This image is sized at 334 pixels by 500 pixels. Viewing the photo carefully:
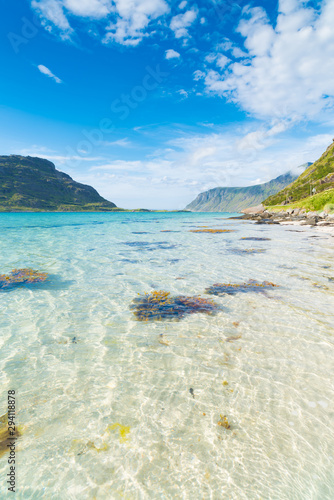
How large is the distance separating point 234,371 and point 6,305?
430 inches

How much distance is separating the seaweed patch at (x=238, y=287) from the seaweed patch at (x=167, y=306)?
5.28ft

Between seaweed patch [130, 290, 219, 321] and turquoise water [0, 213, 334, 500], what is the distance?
20.3 inches

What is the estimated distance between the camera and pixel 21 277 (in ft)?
53.1

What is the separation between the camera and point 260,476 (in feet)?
13.4

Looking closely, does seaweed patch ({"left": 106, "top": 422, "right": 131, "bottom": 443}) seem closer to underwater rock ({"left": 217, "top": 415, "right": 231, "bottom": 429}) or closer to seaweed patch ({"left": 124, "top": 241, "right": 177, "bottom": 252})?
underwater rock ({"left": 217, "top": 415, "right": 231, "bottom": 429})

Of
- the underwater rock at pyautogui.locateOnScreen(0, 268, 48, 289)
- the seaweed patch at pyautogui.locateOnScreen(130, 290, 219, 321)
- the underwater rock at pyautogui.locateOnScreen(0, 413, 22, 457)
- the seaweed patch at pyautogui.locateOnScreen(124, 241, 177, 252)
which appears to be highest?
the underwater rock at pyautogui.locateOnScreen(0, 413, 22, 457)

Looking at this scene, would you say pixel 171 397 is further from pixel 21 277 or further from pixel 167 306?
pixel 21 277

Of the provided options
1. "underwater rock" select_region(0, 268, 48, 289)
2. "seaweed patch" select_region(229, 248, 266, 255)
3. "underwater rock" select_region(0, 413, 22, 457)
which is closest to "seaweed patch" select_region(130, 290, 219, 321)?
"underwater rock" select_region(0, 413, 22, 457)

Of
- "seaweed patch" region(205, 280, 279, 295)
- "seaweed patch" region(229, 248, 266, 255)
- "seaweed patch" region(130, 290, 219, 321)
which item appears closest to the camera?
"seaweed patch" region(130, 290, 219, 321)

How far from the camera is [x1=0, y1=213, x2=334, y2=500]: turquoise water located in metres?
Result: 4.08

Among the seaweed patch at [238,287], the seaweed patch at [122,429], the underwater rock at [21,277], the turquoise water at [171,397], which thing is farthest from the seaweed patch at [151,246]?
the seaweed patch at [122,429]

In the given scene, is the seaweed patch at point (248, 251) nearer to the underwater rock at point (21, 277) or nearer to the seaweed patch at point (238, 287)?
the seaweed patch at point (238, 287)

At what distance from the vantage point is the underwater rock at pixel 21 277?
14.9m

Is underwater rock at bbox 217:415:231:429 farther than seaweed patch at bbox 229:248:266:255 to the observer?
No
